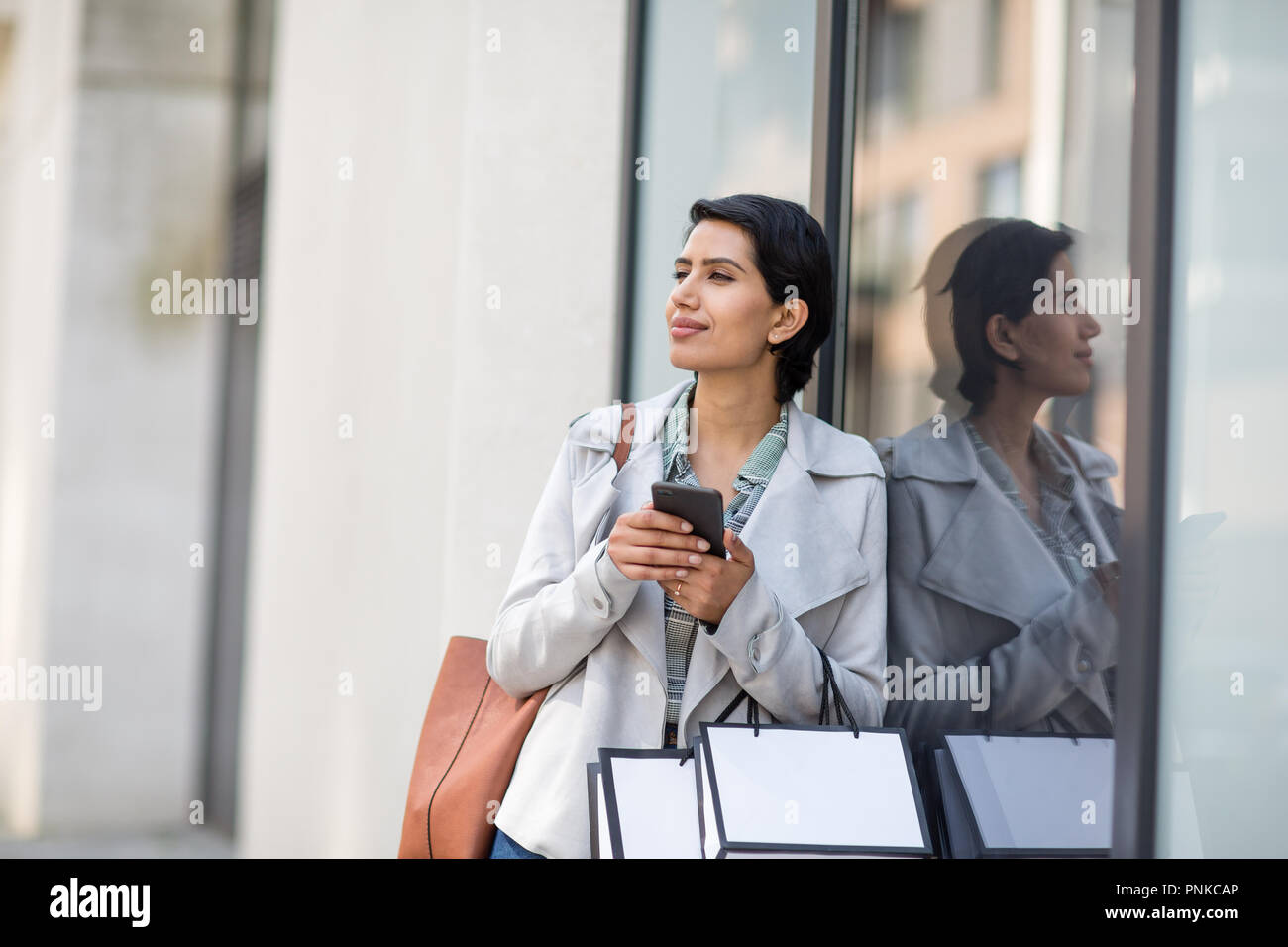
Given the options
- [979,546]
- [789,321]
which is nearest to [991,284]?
[789,321]

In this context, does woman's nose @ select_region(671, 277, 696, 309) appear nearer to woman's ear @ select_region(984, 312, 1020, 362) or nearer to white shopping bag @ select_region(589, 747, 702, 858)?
woman's ear @ select_region(984, 312, 1020, 362)

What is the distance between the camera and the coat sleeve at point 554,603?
7.34 feet

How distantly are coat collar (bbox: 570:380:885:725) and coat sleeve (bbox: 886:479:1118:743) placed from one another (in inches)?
9.4

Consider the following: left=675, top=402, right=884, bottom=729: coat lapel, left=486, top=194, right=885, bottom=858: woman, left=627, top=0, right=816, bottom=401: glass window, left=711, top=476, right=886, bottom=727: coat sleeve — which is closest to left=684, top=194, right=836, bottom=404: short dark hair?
left=486, top=194, right=885, bottom=858: woman

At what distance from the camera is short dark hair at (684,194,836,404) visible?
2.52m

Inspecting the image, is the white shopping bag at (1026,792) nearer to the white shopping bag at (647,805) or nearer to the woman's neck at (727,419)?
the white shopping bag at (647,805)

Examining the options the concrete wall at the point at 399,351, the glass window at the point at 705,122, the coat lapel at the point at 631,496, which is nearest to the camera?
the coat lapel at the point at 631,496

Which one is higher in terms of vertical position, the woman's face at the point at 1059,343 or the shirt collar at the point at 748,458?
the woman's face at the point at 1059,343

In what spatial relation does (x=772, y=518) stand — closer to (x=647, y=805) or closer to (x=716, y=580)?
(x=716, y=580)

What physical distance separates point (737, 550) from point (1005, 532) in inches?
26.5

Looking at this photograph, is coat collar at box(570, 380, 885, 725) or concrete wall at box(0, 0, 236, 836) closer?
coat collar at box(570, 380, 885, 725)

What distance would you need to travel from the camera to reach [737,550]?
2.14 metres

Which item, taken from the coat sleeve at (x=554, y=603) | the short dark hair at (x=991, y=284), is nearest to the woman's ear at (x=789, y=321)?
the short dark hair at (x=991, y=284)
